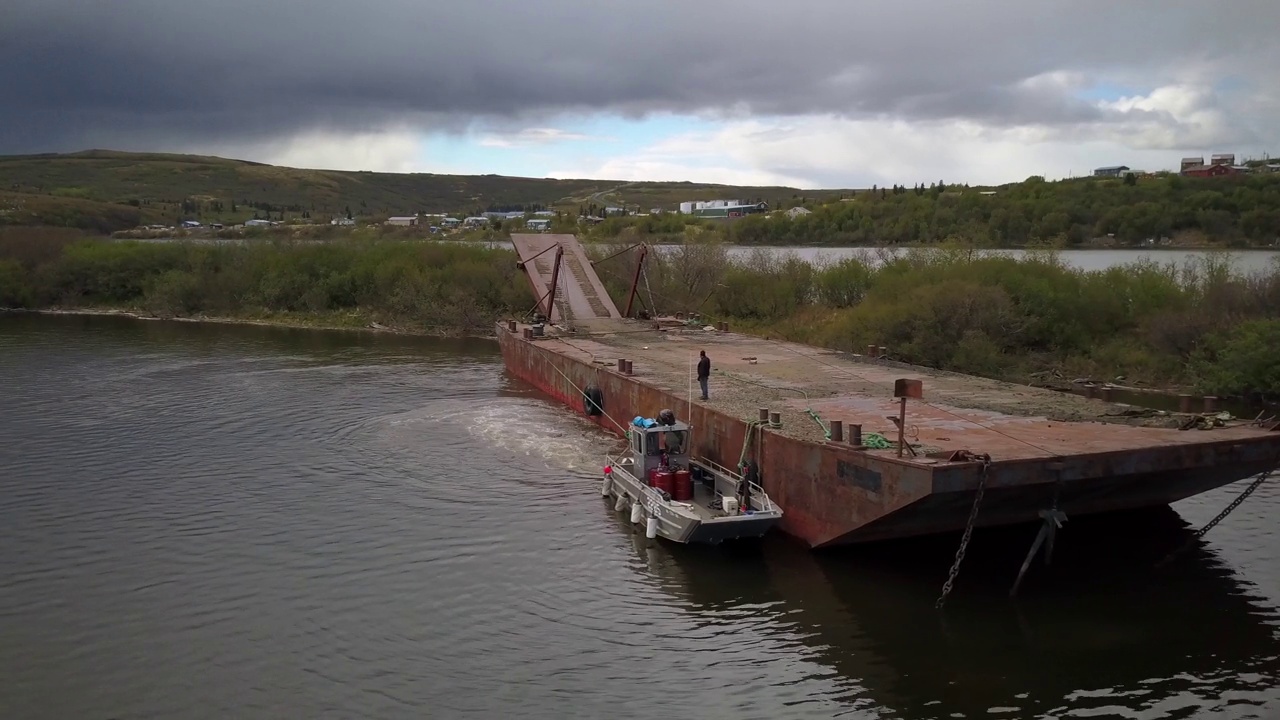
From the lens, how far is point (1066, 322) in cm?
3669

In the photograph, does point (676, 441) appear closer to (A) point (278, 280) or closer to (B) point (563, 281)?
(B) point (563, 281)

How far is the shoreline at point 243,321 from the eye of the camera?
2047 inches

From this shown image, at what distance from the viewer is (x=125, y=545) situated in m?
17.4

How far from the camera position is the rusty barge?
1428cm

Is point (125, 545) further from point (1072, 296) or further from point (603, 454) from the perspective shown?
point (1072, 296)

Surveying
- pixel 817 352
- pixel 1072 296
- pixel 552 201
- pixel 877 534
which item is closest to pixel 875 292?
pixel 1072 296

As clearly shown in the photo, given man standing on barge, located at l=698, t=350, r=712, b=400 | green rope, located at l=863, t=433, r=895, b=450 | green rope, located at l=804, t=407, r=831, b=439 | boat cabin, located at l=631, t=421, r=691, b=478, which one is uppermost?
man standing on barge, located at l=698, t=350, r=712, b=400

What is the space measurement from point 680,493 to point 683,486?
0.13 meters

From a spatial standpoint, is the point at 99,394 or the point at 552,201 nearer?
the point at 99,394

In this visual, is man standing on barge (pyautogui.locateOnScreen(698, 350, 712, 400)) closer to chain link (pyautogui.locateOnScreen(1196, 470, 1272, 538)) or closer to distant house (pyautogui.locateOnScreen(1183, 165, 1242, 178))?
chain link (pyautogui.locateOnScreen(1196, 470, 1272, 538))

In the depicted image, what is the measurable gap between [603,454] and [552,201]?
169106 mm

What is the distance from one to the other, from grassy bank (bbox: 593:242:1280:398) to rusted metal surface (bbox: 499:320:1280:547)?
37.0ft

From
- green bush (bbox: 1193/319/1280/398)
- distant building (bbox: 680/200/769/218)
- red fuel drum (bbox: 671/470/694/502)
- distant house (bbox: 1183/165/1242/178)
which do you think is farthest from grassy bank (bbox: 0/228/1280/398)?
distant building (bbox: 680/200/769/218)

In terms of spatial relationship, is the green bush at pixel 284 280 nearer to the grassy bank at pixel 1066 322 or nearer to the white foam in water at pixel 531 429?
the grassy bank at pixel 1066 322
